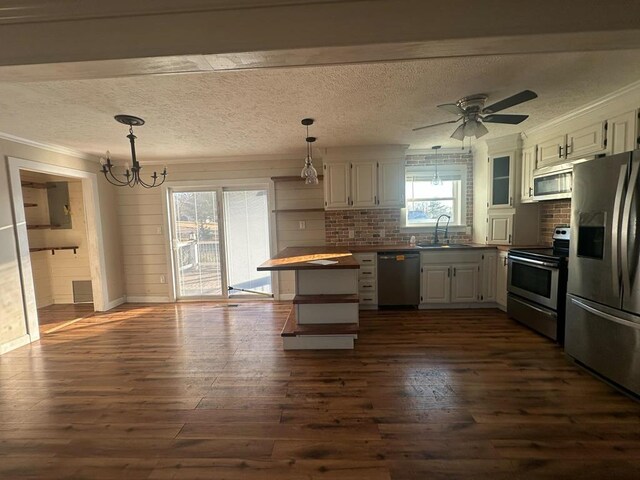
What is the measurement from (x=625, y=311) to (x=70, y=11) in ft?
12.4

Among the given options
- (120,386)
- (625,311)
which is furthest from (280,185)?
(625,311)

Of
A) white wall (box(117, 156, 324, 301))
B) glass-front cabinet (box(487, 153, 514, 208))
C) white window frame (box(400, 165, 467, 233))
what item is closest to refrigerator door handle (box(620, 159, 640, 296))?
glass-front cabinet (box(487, 153, 514, 208))

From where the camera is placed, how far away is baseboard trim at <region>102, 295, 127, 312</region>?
449 centimetres

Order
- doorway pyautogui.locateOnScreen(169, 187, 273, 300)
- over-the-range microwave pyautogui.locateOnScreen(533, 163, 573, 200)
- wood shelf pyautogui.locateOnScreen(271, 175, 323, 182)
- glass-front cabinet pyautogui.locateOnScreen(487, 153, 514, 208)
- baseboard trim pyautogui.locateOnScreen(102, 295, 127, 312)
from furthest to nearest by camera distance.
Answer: doorway pyautogui.locateOnScreen(169, 187, 273, 300) → baseboard trim pyautogui.locateOnScreen(102, 295, 127, 312) → wood shelf pyautogui.locateOnScreen(271, 175, 323, 182) → glass-front cabinet pyautogui.locateOnScreen(487, 153, 514, 208) → over-the-range microwave pyautogui.locateOnScreen(533, 163, 573, 200)

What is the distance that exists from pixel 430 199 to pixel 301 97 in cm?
300

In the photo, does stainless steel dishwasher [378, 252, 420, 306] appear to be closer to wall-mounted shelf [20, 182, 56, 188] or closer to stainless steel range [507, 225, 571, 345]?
stainless steel range [507, 225, 571, 345]

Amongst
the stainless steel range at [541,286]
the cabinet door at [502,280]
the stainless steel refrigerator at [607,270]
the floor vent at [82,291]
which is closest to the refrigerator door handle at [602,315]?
the stainless steel refrigerator at [607,270]

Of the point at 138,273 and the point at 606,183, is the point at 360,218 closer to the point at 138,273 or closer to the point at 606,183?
the point at 606,183

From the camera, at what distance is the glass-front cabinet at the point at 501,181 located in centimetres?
384

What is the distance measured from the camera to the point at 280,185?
4617 mm

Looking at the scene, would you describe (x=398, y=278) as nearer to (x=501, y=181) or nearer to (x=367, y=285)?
(x=367, y=285)

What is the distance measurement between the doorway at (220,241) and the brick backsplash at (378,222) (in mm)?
1161

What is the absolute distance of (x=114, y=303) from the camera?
4.65 meters

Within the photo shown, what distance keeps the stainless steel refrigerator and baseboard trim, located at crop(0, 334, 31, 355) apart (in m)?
5.66
